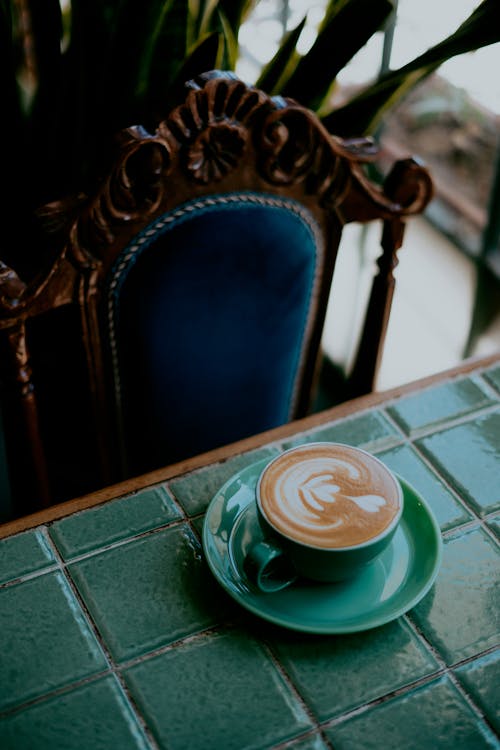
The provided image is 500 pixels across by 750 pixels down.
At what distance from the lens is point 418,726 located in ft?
1.56

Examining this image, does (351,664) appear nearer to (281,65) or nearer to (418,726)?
(418,726)

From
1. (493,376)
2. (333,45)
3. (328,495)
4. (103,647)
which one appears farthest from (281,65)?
(103,647)

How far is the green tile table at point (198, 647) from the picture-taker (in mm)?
476

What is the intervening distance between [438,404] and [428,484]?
10 cm

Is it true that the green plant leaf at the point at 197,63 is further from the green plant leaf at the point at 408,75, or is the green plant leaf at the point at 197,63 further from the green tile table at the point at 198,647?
the green tile table at the point at 198,647

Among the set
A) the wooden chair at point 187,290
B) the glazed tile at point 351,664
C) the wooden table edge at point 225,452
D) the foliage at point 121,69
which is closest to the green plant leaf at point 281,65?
the foliage at point 121,69

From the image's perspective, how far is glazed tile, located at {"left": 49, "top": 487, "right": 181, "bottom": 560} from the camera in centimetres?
58

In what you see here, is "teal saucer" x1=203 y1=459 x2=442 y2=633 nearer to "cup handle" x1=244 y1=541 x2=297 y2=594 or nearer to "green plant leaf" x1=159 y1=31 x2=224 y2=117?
"cup handle" x1=244 y1=541 x2=297 y2=594

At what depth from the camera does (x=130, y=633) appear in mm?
524

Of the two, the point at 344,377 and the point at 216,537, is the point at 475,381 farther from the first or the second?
the point at 344,377

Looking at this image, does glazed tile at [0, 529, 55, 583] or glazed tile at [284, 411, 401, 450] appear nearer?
glazed tile at [0, 529, 55, 583]

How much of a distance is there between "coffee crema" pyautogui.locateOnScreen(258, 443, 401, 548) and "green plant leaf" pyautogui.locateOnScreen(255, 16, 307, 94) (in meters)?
0.43

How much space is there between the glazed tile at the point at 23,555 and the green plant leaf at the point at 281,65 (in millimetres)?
494

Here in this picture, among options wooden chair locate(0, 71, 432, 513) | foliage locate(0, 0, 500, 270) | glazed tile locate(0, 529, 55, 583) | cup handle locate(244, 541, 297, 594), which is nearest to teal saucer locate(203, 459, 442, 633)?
cup handle locate(244, 541, 297, 594)
